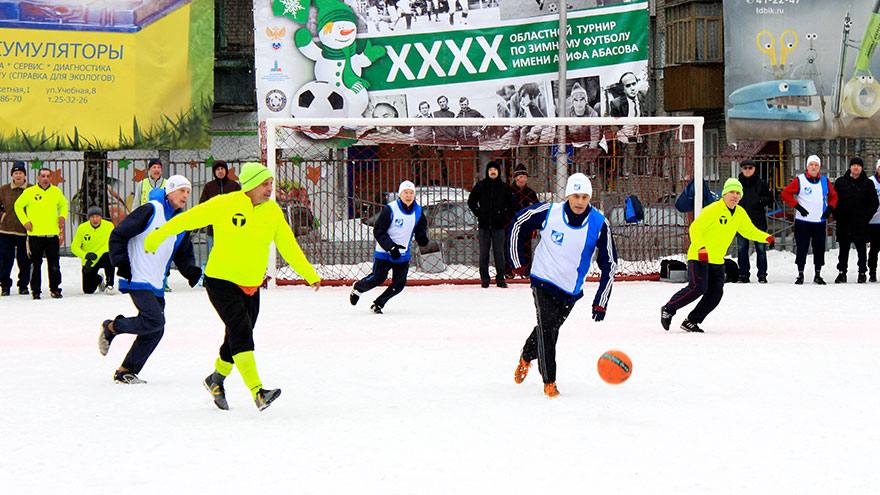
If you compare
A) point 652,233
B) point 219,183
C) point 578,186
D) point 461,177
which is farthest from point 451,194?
point 578,186

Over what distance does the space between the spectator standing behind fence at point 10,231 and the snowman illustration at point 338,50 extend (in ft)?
27.8

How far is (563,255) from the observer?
9.80 m

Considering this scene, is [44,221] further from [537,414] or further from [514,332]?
Answer: [537,414]

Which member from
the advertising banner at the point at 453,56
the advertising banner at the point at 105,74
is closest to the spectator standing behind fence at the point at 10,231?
the advertising banner at the point at 105,74

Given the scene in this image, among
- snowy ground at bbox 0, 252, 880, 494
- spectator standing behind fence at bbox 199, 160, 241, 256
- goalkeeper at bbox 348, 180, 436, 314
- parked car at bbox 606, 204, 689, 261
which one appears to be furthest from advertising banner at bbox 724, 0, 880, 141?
goalkeeper at bbox 348, 180, 436, 314

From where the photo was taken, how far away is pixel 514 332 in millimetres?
13906

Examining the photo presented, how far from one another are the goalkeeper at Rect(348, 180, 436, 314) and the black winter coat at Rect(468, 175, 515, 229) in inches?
143

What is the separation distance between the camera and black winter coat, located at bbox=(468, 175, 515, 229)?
1973 centimetres

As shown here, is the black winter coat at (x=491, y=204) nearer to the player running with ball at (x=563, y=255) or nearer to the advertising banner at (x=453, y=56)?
the advertising banner at (x=453, y=56)

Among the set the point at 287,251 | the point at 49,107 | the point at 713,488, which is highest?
the point at 49,107

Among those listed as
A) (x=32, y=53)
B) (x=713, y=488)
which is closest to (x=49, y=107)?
(x=32, y=53)

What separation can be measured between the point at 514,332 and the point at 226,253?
208 inches

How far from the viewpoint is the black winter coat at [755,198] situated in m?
20.1

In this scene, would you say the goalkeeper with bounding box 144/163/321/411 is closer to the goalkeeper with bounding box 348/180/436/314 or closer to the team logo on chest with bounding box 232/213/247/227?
the team logo on chest with bounding box 232/213/247/227
